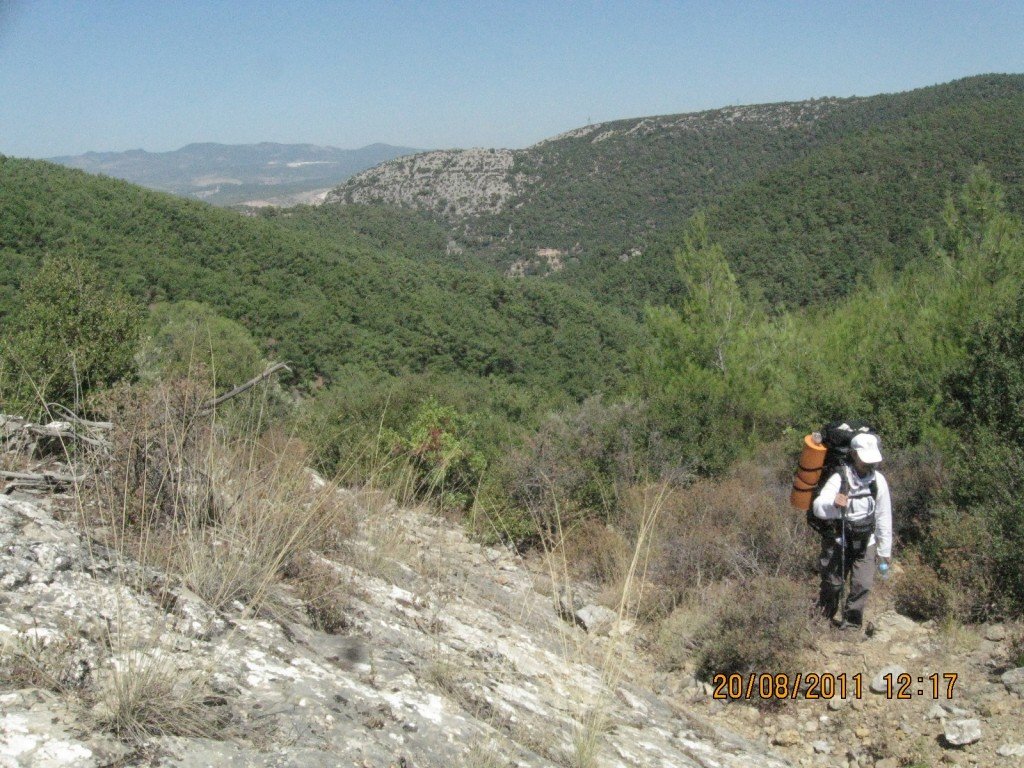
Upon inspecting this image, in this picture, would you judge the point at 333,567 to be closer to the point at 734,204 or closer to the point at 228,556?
the point at 228,556

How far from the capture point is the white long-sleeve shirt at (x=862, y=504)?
427 cm

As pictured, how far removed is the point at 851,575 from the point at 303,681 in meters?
3.49

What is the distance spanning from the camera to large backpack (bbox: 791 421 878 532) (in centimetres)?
430

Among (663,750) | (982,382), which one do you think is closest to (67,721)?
(663,750)

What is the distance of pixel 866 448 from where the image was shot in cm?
423

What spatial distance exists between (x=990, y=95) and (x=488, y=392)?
6798 centimetres

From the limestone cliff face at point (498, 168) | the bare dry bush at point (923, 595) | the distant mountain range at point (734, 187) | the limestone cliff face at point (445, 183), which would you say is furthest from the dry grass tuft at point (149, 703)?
the limestone cliff face at point (445, 183)

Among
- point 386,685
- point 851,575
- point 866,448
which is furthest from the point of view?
point 851,575

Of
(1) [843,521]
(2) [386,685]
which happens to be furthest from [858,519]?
(2) [386,685]

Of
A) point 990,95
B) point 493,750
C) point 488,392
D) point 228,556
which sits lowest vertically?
point 488,392

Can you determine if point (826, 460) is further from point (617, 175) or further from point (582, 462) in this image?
point (617, 175)

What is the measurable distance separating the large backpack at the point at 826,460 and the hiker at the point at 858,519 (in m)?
0.03

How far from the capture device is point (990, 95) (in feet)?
200

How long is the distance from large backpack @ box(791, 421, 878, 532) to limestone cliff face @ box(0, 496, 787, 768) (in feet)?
5.44
